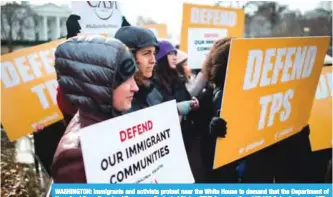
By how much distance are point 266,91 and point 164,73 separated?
0.39 metres

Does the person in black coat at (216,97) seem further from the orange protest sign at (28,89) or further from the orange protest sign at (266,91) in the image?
the orange protest sign at (28,89)

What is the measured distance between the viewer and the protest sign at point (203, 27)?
66.9 inches

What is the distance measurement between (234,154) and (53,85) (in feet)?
2.61

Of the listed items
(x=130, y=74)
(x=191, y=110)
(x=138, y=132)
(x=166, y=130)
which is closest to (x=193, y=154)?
(x=191, y=110)

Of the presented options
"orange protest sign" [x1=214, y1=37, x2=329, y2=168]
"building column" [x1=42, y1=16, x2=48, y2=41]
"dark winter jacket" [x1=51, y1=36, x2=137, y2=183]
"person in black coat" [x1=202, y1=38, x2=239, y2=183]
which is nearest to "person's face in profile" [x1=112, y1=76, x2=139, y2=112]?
"dark winter jacket" [x1=51, y1=36, x2=137, y2=183]

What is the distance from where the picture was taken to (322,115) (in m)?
1.79

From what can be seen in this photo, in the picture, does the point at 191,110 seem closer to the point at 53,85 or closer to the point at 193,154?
the point at 193,154

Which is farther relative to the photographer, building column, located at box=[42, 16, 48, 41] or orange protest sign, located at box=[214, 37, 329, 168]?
building column, located at box=[42, 16, 48, 41]

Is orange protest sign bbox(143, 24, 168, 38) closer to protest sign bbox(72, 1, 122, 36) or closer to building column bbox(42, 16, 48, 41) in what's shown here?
protest sign bbox(72, 1, 122, 36)

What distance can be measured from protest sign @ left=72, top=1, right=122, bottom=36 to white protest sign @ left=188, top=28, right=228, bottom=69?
1.07 feet

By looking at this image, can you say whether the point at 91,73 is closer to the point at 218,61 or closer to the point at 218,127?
the point at 218,127

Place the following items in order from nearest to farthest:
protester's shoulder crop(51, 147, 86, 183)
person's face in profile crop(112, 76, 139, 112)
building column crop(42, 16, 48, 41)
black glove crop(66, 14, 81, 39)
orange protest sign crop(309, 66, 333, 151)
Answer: protester's shoulder crop(51, 147, 86, 183), person's face in profile crop(112, 76, 139, 112), black glove crop(66, 14, 81, 39), building column crop(42, 16, 48, 41), orange protest sign crop(309, 66, 333, 151)

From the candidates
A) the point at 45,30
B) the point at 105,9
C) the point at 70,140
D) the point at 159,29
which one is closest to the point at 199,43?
the point at 159,29

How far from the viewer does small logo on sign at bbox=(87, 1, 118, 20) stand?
5.09 feet
